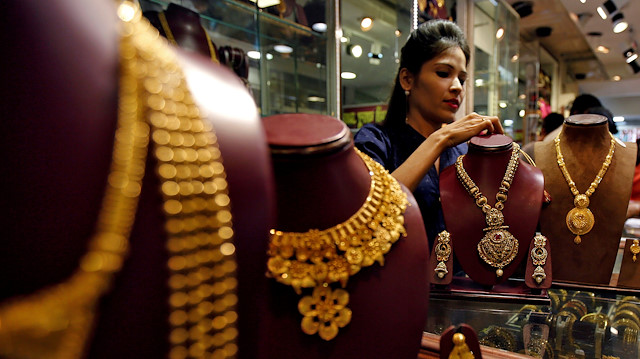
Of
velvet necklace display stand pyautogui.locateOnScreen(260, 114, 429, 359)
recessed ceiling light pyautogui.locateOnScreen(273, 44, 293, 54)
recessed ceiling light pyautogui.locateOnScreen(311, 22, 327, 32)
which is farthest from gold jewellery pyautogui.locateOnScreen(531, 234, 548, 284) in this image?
recessed ceiling light pyautogui.locateOnScreen(311, 22, 327, 32)

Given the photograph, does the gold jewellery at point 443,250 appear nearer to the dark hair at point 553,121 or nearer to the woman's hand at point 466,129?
the woman's hand at point 466,129

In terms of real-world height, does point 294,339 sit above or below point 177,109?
below

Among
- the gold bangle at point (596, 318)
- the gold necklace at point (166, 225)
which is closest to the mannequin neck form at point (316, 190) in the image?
the gold necklace at point (166, 225)

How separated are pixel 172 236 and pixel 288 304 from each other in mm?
190

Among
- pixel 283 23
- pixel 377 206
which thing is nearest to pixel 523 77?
pixel 283 23

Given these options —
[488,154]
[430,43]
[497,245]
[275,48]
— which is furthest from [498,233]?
[275,48]

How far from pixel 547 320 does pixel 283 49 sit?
3.89ft

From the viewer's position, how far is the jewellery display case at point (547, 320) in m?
0.59

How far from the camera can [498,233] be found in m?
0.69

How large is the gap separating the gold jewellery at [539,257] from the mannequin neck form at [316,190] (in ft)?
1.50

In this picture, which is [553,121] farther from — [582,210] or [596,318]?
[596,318]

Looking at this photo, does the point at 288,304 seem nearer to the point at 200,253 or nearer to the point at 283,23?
the point at 200,253

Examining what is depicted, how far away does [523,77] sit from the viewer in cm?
372

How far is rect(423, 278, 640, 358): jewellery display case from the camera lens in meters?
0.59
